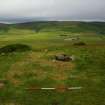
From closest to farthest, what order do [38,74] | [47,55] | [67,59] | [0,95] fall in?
1. [0,95]
2. [38,74]
3. [67,59]
4. [47,55]

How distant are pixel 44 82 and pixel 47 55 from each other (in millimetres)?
16396

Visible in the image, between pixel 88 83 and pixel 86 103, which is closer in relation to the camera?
pixel 86 103

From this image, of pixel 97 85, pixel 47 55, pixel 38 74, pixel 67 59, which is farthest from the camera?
pixel 47 55

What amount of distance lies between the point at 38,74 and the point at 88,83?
793 cm

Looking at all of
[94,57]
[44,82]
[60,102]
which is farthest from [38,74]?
[94,57]

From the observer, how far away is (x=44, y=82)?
129 ft

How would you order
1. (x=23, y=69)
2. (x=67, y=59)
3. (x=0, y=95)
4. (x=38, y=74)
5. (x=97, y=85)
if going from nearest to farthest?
(x=0, y=95) → (x=97, y=85) → (x=38, y=74) → (x=23, y=69) → (x=67, y=59)

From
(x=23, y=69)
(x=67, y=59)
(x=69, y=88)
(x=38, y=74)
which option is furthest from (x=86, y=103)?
(x=67, y=59)

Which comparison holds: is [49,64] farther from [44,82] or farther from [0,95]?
[0,95]

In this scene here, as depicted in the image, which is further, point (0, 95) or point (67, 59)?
point (67, 59)

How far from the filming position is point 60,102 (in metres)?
32.6

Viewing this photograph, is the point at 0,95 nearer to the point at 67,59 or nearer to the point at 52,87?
the point at 52,87

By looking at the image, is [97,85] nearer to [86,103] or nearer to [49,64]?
[86,103]

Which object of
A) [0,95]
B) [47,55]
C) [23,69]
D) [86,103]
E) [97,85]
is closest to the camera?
[86,103]
